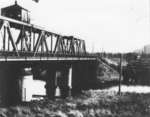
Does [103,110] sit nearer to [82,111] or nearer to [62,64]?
[82,111]

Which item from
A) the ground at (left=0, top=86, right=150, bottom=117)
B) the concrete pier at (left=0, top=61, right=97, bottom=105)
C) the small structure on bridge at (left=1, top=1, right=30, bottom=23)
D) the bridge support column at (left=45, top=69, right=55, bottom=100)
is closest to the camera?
the ground at (left=0, top=86, right=150, bottom=117)

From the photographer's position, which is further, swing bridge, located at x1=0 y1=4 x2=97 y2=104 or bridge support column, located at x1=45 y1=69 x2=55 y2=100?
bridge support column, located at x1=45 y1=69 x2=55 y2=100

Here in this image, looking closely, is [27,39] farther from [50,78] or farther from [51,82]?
[51,82]

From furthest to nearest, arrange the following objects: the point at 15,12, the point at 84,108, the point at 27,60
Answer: the point at 15,12 → the point at 84,108 → the point at 27,60

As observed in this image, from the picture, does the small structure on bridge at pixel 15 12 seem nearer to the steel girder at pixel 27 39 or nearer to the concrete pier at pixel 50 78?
the steel girder at pixel 27 39

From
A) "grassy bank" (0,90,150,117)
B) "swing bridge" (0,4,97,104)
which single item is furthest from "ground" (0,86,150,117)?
"swing bridge" (0,4,97,104)

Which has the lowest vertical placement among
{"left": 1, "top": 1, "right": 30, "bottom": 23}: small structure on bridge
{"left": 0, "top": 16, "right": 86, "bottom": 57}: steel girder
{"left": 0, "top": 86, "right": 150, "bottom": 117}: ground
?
{"left": 0, "top": 86, "right": 150, "bottom": 117}: ground

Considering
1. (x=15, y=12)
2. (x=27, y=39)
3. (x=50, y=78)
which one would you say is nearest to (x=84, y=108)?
(x=50, y=78)

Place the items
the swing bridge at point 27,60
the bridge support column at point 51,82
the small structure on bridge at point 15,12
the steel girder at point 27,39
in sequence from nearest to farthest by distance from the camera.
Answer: the steel girder at point 27,39 → the swing bridge at point 27,60 → the bridge support column at point 51,82 → the small structure on bridge at point 15,12

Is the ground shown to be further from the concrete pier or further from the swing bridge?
the swing bridge

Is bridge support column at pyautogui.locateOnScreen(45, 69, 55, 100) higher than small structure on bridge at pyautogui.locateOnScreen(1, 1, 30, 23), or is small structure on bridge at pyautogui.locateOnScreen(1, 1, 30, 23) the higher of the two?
small structure on bridge at pyautogui.locateOnScreen(1, 1, 30, 23)

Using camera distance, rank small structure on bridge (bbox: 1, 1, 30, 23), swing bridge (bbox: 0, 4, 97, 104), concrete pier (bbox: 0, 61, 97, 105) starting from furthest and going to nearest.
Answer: small structure on bridge (bbox: 1, 1, 30, 23) < concrete pier (bbox: 0, 61, 97, 105) < swing bridge (bbox: 0, 4, 97, 104)

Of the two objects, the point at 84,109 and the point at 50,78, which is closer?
the point at 84,109

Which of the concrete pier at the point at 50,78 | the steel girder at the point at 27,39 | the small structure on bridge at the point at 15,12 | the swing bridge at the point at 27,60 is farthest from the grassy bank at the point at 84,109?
the small structure on bridge at the point at 15,12
